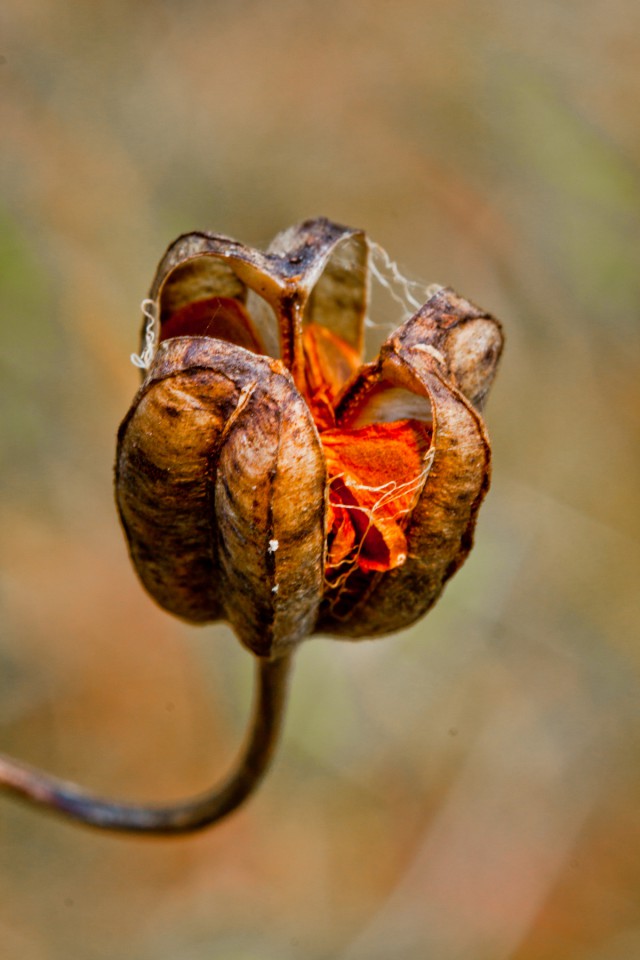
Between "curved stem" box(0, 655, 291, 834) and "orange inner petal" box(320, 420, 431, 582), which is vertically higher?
"orange inner petal" box(320, 420, 431, 582)

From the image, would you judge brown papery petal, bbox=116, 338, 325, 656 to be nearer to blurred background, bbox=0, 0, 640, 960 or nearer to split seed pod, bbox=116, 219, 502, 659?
split seed pod, bbox=116, 219, 502, 659

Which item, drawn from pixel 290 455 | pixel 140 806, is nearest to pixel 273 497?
pixel 290 455

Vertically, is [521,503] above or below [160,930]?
above

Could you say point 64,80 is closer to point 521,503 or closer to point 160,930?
point 521,503

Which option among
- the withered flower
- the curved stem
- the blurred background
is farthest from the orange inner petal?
the blurred background

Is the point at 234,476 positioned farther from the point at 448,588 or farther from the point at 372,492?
the point at 448,588

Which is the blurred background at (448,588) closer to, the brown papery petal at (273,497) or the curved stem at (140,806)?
the curved stem at (140,806)

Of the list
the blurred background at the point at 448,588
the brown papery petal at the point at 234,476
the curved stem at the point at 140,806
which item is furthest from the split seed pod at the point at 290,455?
the blurred background at the point at 448,588

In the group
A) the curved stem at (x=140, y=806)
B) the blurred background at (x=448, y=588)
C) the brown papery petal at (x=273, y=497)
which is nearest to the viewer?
the brown papery petal at (x=273, y=497)

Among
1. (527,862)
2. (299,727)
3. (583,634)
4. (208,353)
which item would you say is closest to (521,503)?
(583,634)
